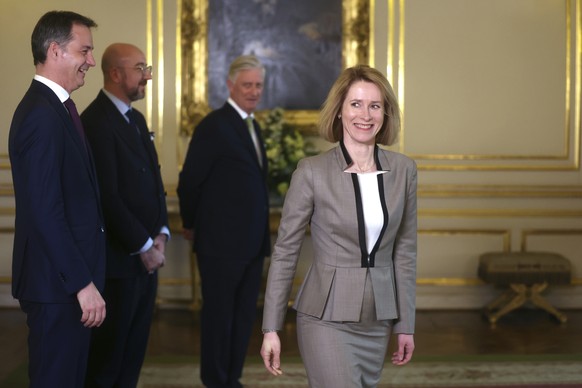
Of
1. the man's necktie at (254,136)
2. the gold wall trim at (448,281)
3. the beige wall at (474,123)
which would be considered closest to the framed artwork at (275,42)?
the beige wall at (474,123)

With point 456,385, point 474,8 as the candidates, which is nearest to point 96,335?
point 456,385

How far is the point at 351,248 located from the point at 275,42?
14.5 ft

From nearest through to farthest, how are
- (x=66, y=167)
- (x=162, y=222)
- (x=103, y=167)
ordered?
(x=66, y=167) < (x=103, y=167) < (x=162, y=222)

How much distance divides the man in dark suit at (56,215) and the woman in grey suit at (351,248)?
0.73m

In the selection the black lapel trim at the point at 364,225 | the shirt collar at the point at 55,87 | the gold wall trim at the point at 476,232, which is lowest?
the gold wall trim at the point at 476,232

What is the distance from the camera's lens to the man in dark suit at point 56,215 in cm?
312

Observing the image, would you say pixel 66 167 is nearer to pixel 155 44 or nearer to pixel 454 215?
pixel 155 44

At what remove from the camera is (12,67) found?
280 inches

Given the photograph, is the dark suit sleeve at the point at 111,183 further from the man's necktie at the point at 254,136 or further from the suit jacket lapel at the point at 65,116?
the man's necktie at the point at 254,136

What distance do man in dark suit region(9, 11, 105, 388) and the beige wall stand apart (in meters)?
3.87

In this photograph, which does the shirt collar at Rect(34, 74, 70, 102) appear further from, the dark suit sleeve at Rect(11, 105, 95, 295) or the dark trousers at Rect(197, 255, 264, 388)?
the dark trousers at Rect(197, 255, 264, 388)

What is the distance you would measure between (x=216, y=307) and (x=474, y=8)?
3631mm

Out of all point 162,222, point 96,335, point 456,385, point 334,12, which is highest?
point 334,12

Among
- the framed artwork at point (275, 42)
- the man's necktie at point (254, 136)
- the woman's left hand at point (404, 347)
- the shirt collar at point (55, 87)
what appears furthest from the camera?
the framed artwork at point (275, 42)
